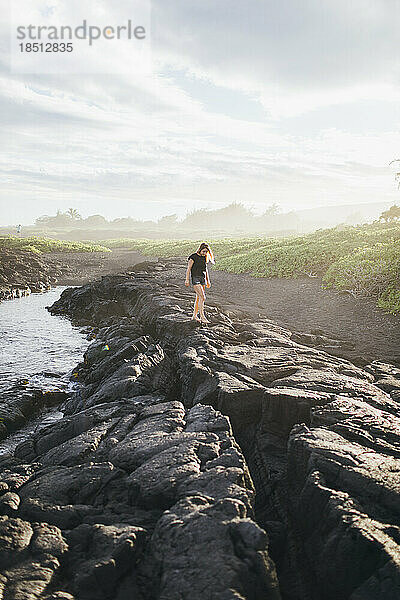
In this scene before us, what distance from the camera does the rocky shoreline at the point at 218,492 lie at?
378 cm

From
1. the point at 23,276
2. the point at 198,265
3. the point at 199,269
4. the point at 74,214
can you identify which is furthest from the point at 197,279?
A: the point at 74,214

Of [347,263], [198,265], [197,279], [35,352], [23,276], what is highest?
[198,265]

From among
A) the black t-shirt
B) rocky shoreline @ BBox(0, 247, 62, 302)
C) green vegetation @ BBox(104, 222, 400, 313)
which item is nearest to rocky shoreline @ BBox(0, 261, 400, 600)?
the black t-shirt

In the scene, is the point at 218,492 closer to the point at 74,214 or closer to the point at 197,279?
the point at 197,279

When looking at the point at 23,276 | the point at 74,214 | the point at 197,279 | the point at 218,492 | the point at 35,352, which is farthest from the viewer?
the point at 74,214

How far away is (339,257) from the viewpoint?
24.9 metres

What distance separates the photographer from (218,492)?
4473 mm

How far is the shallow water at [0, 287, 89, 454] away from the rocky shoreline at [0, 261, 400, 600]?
2.94 m

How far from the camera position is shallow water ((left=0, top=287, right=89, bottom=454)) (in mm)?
10711

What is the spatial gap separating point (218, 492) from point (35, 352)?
1164 cm

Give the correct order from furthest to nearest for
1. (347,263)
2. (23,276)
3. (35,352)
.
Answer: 1. (23,276)
2. (347,263)
3. (35,352)

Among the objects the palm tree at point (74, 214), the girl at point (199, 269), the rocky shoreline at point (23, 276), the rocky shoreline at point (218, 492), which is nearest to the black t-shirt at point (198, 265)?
the girl at point (199, 269)

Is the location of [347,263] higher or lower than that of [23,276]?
higher

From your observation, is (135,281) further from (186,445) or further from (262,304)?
(186,445)
